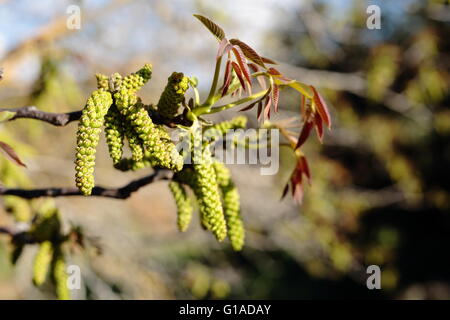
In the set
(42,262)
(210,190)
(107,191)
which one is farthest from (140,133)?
(42,262)

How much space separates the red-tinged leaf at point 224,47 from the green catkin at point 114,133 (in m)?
0.29

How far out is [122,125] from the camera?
1.01 meters

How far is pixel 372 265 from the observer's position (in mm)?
5320

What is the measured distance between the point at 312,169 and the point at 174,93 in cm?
493

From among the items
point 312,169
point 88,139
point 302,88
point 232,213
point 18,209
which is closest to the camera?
point 88,139

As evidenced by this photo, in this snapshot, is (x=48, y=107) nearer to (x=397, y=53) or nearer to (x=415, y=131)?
(x=397, y=53)

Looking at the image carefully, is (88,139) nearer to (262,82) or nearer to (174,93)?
(174,93)

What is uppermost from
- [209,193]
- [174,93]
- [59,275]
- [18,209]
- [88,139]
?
[174,93]

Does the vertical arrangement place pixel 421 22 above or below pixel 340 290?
above

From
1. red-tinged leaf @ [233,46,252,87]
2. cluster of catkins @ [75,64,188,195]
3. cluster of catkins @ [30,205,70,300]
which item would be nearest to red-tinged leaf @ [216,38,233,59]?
red-tinged leaf @ [233,46,252,87]

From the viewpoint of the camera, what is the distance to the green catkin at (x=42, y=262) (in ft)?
5.24

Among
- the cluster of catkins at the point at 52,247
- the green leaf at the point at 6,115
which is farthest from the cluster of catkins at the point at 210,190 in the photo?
the cluster of catkins at the point at 52,247
